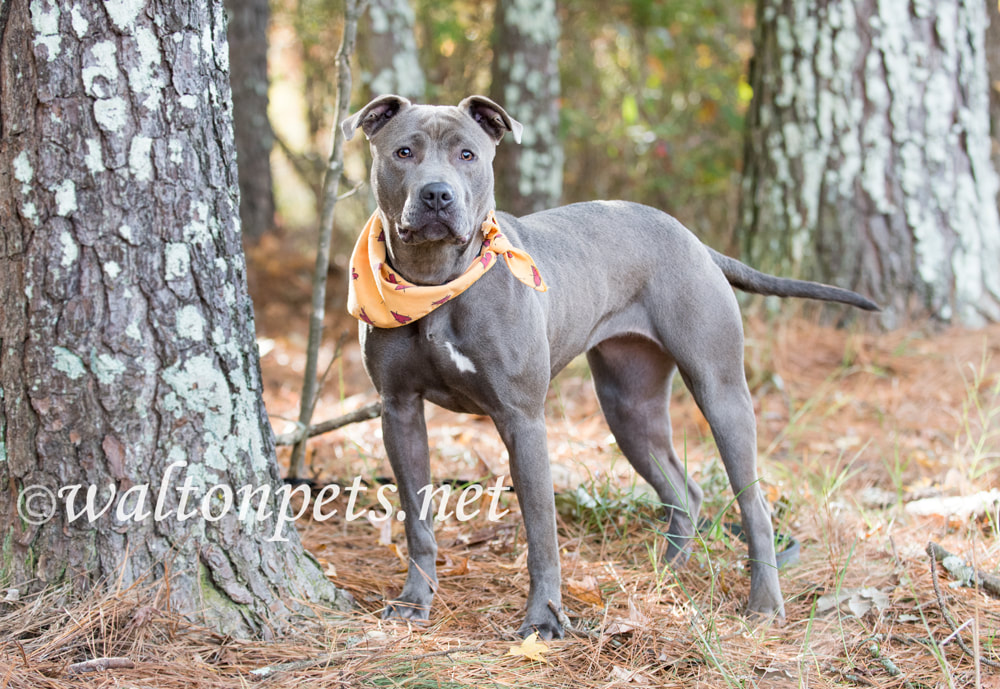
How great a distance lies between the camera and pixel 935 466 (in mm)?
4492

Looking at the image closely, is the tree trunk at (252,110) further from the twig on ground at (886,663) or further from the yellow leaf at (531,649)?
the twig on ground at (886,663)

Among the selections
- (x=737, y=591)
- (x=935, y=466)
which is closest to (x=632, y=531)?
(x=737, y=591)

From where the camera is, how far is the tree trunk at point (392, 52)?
691 cm

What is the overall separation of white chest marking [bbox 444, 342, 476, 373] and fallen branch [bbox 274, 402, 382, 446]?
75cm

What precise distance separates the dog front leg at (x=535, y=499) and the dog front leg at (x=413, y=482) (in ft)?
1.10

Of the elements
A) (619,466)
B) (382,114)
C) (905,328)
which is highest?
(382,114)

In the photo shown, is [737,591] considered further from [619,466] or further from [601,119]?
[601,119]

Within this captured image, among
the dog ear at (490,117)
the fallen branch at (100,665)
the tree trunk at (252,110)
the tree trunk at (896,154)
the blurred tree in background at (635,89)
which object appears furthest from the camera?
the tree trunk at (252,110)

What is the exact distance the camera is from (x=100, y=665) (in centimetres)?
248

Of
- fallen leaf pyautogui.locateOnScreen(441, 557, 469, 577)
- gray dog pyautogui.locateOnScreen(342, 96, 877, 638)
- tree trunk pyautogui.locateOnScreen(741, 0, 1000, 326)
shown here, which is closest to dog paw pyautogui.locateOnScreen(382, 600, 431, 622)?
gray dog pyautogui.locateOnScreen(342, 96, 877, 638)

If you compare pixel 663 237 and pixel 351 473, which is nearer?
pixel 663 237

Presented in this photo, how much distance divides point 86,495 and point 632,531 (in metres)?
2.04

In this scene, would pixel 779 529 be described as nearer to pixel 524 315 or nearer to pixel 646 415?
pixel 646 415

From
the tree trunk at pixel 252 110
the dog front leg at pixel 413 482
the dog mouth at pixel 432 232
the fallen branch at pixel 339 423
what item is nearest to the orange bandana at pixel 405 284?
the dog mouth at pixel 432 232
